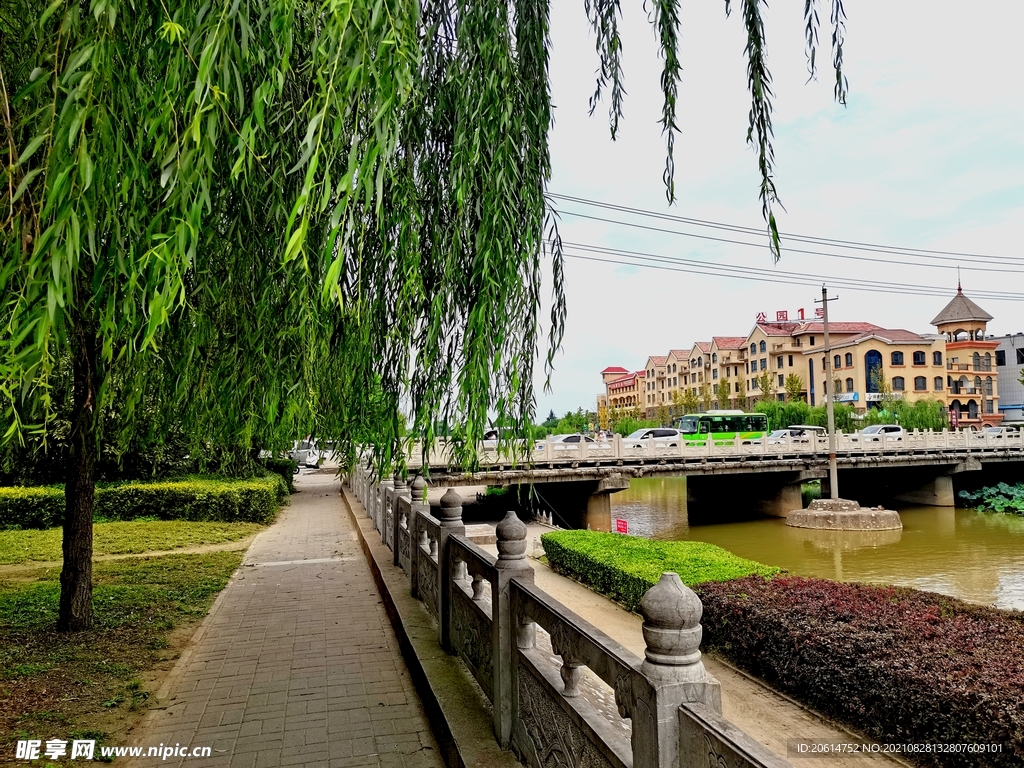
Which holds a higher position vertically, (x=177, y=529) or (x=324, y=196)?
(x=324, y=196)

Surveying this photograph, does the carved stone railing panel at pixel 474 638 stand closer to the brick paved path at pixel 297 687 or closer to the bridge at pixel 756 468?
the brick paved path at pixel 297 687

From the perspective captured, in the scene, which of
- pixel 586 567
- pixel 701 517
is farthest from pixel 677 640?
pixel 701 517

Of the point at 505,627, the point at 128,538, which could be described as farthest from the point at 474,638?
the point at 128,538

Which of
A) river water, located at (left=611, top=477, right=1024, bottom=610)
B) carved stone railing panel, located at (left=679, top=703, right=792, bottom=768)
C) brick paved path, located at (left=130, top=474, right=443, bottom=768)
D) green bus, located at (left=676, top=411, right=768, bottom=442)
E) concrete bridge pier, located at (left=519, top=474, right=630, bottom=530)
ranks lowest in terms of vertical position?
river water, located at (left=611, top=477, right=1024, bottom=610)

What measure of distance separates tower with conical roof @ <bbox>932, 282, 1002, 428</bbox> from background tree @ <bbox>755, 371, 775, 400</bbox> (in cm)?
1254

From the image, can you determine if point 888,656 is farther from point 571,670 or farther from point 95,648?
point 95,648

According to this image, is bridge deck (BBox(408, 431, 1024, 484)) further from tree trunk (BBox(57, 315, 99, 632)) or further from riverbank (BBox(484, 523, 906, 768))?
tree trunk (BBox(57, 315, 99, 632))

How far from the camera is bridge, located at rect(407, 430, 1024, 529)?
75.0 ft

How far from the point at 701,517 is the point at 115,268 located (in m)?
27.7

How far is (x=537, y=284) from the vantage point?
2961 millimetres

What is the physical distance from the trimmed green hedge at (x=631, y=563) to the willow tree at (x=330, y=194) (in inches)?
254

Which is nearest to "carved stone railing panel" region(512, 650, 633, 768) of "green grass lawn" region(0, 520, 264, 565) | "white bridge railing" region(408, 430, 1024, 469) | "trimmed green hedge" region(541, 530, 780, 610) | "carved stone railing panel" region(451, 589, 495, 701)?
"carved stone railing panel" region(451, 589, 495, 701)

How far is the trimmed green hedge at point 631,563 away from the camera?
8961mm

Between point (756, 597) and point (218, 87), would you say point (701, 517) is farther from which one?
point (218, 87)
